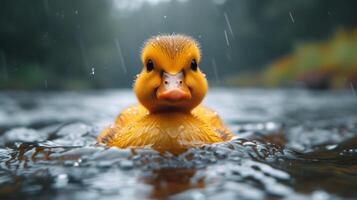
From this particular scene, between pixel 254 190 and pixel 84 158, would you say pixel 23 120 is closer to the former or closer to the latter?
pixel 84 158

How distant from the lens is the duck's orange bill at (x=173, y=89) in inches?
150

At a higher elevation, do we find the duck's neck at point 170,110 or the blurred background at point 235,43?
the blurred background at point 235,43

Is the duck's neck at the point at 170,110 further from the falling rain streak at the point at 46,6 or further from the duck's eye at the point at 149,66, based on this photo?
the falling rain streak at the point at 46,6

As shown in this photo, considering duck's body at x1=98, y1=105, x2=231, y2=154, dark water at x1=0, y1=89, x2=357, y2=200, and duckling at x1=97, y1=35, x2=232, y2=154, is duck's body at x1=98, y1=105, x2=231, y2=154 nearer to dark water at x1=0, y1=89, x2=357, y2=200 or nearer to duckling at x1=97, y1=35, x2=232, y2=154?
duckling at x1=97, y1=35, x2=232, y2=154

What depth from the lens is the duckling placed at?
397 cm

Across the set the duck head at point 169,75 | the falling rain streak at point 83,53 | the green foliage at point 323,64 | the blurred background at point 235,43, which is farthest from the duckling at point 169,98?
the falling rain streak at point 83,53

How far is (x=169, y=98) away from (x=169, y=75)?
10.9 inches

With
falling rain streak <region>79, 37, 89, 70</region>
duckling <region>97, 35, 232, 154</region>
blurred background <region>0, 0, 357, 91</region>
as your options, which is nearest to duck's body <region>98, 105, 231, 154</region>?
duckling <region>97, 35, 232, 154</region>

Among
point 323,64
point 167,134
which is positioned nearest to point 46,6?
point 323,64

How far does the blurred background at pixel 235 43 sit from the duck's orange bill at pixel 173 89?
1744cm

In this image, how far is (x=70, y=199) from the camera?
2758 mm

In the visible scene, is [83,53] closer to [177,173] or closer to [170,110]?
[170,110]

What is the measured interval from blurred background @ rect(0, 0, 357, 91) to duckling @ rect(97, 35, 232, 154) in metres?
17.1

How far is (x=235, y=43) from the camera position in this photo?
4812cm
